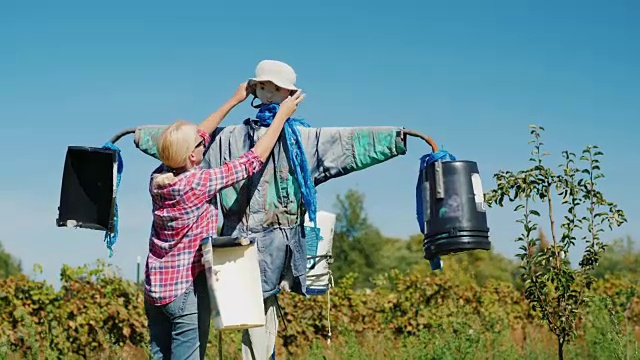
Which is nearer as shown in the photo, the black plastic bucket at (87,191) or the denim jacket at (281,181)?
the denim jacket at (281,181)

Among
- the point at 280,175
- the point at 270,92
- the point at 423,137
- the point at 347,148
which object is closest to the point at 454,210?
the point at 423,137

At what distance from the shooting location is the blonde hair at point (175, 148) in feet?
13.5

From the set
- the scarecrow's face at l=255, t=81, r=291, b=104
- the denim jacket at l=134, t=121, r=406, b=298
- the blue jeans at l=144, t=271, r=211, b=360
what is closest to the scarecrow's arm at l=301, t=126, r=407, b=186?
the denim jacket at l=134, t=121, r=406, b=298

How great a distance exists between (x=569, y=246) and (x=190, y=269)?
298cm

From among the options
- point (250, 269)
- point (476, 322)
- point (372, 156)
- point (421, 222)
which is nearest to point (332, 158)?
point (372, 156)

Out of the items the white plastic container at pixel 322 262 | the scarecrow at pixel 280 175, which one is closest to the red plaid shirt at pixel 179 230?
the scarecrow at pixel 280 175

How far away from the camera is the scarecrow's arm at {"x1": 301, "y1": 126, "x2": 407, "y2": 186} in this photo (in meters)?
5.08

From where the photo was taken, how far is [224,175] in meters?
4.26

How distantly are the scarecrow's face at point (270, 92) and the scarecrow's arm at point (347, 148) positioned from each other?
0.82 feet

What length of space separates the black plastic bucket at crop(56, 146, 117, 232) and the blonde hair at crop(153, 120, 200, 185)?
1079 millimetres

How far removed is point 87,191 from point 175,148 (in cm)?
132

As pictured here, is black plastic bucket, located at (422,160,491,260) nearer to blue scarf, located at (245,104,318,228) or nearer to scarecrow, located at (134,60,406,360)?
scarecrow, located at (134,60,406,360)

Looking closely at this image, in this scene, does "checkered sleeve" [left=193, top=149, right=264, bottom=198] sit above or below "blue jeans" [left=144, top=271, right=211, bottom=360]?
above

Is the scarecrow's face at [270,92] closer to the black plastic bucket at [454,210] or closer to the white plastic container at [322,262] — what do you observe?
the white plastic container at [322,262]
